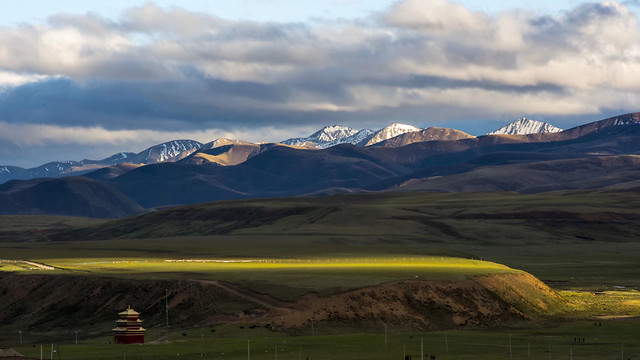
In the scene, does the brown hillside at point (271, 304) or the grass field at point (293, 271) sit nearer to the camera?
the brown hillside at point (271, 304)

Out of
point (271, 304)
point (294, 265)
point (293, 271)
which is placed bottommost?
point (271, 304)

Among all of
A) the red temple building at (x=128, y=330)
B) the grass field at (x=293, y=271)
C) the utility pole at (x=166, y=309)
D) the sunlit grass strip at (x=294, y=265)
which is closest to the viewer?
the red temple building at (x=128, y=330)

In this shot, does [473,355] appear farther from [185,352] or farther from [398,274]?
[398,274]

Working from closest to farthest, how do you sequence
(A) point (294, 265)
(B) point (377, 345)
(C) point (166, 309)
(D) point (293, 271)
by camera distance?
(B) point (377, 345), (C) point (166, 309), (D) point (293, 271), (A) point (294, 265)

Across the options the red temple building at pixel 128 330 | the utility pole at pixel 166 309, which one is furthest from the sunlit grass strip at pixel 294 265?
the red temple building at pixel 128 330

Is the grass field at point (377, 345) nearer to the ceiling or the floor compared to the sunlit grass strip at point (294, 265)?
nearer to the floor

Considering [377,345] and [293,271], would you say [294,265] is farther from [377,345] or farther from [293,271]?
[377,345]

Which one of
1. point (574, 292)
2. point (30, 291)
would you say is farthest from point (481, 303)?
point (30, 291)

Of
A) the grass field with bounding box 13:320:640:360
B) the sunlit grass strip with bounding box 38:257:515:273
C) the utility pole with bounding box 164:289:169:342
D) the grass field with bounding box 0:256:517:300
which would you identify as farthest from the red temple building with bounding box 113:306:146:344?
the sunlit grass strip with bounding box 38:257:515:273

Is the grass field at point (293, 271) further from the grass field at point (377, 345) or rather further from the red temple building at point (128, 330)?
the red temple building at point (128, 330)

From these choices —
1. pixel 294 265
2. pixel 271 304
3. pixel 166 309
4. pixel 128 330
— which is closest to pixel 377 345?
pixel 271 304

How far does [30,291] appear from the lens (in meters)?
122

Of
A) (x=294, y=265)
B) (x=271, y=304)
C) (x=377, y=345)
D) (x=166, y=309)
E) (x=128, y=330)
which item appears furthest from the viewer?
(x=294, y=265)

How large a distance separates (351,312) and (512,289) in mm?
25339
